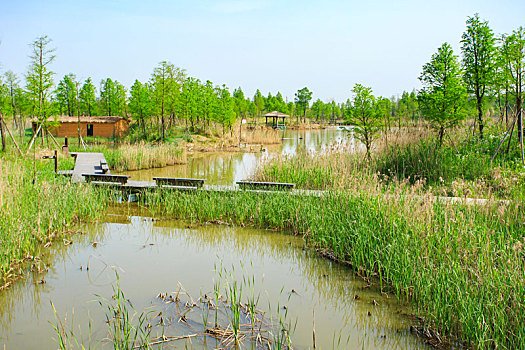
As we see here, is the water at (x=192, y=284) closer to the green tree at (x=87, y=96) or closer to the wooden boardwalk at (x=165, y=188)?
the wooden boardwalk at (x=165, y=188)

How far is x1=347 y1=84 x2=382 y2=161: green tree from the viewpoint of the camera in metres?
10.5

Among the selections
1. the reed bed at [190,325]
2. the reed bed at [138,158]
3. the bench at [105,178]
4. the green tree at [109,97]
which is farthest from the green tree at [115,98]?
the reed bed at [190,325]

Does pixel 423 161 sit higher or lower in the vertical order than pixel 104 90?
lower

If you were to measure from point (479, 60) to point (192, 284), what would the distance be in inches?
412

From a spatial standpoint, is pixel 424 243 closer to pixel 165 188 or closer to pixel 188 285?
pixel 188 285

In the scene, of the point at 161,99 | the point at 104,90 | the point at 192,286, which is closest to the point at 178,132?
the point at 161,99

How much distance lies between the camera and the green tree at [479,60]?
1102cm

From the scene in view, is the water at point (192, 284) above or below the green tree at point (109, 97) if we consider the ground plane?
below

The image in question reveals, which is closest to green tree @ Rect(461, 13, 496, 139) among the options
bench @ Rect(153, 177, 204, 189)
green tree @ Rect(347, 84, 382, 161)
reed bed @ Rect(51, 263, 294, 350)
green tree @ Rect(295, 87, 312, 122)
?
green tree @ Rect(347, 84, 382, 161)

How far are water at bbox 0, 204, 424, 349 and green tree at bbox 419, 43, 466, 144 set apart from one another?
20.1 feet

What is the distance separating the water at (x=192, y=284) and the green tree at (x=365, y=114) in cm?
522

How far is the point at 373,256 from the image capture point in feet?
16.3

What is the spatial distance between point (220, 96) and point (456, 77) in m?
26.1

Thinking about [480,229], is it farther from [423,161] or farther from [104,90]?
[104,90]
